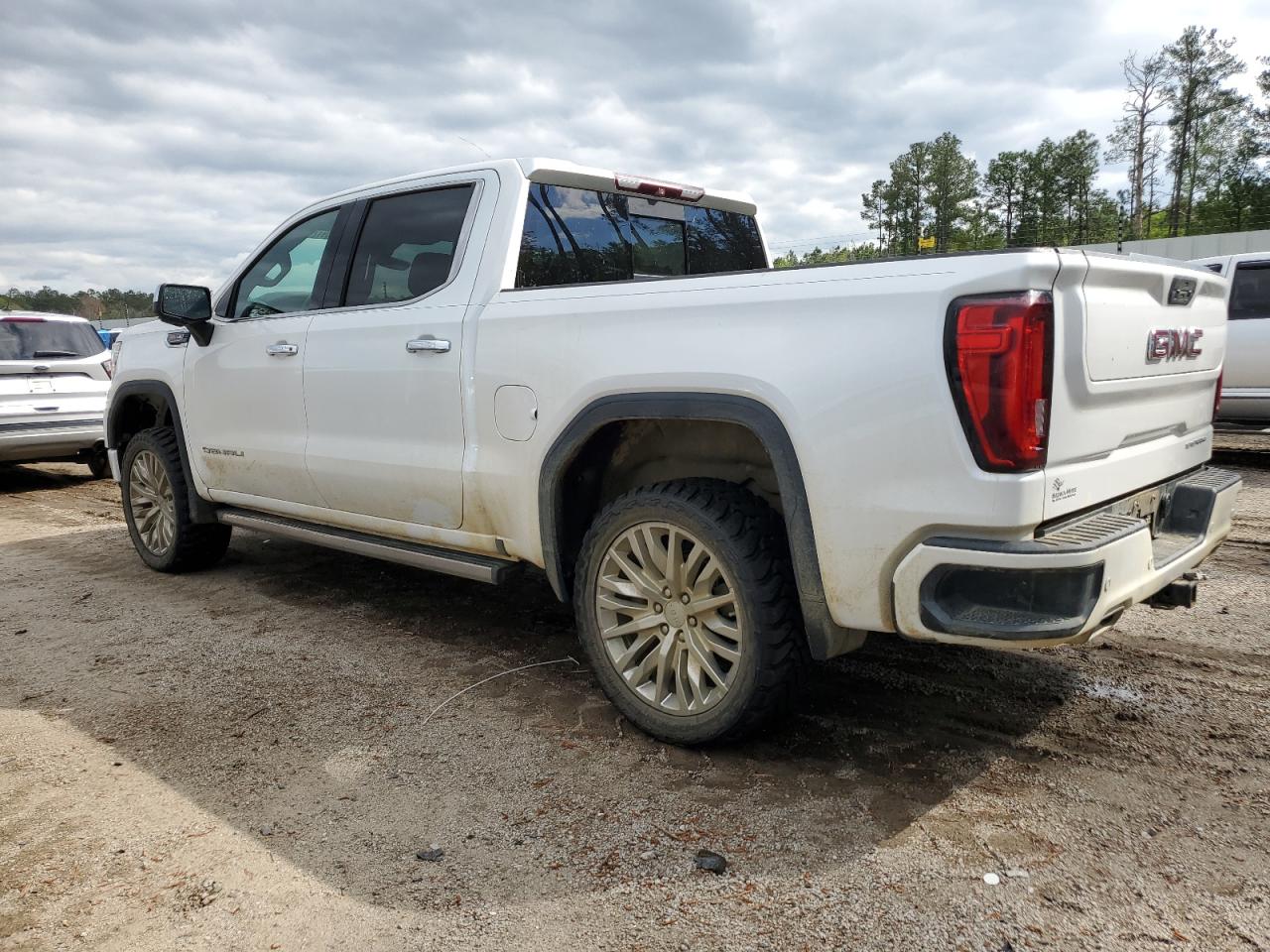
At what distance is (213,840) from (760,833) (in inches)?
59.9

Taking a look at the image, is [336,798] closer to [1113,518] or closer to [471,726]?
[471,726]

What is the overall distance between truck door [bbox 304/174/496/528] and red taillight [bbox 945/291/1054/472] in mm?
1915

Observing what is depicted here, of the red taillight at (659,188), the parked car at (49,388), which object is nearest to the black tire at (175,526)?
the red taillight at (659,188)

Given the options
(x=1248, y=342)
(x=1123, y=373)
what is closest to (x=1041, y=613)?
(x=1123, y=373)

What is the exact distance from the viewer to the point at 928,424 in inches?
89.2

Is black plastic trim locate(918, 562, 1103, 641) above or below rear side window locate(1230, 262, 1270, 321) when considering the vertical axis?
below

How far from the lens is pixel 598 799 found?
2.68 m

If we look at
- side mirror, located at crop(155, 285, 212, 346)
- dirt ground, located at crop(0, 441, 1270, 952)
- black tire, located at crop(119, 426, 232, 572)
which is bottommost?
dirt ground, located at crop(0, 441, 1270, 952)

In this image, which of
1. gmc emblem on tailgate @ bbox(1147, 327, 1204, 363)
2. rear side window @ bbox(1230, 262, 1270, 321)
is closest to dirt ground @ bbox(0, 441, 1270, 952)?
gmc emblem on tailgate @ bbox(1147, 327, 1204, 363)

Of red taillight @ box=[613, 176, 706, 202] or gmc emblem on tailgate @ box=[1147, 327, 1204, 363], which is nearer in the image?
gmc emblem on tailgate @ box=[1147, 327, 1204, 363]

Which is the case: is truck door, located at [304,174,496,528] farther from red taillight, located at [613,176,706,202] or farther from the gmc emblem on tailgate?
the gmc emblem on tailgate

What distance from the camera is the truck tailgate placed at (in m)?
2.25

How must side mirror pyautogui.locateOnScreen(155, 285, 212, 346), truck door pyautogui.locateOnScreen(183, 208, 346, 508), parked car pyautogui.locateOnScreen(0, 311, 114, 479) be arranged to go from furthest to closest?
parked car pyautogui.locateOnScreen(0, 311, 114, 479), side mirror pyautogui.locateOnScreen(155, 285, 212, 346), truck door pyautogui.locateOnScreen(183, 208, 346, 508)

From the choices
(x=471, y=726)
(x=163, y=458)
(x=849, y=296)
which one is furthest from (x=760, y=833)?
(x=163, y=458)
